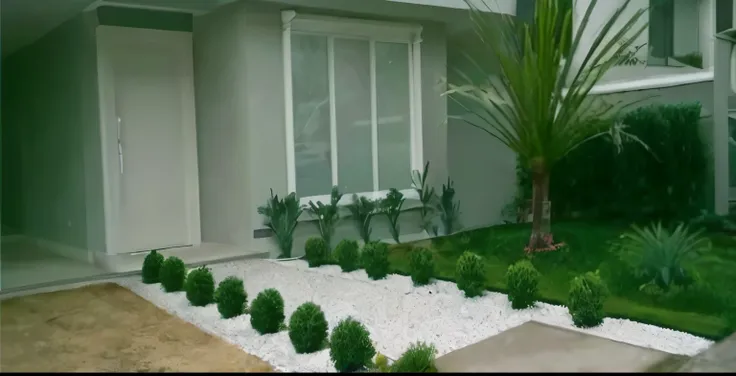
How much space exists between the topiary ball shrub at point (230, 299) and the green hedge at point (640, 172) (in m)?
4.57

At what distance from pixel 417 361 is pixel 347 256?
2.82m

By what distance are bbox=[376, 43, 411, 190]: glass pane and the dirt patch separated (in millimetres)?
4221

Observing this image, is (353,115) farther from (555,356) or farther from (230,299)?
(555,356)

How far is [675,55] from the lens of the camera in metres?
8.56

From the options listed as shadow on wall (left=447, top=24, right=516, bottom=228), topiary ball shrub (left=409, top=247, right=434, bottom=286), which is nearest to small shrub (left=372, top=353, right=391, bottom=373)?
topiary ball shrub (left=409, top=247, right=434, bottom=286)

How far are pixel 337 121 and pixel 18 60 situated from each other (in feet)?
10.9

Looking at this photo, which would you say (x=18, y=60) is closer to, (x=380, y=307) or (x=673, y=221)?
(x=380, y=307)

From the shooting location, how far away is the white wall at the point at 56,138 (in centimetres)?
640

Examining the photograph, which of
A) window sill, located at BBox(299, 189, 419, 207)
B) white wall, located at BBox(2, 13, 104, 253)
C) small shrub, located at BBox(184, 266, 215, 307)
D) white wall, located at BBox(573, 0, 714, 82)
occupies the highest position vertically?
white wall, located at BBox(573, 0, 714, 82)

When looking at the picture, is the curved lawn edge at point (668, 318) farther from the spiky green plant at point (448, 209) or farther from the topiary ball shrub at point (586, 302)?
the spiky green plant at point (448, 209)

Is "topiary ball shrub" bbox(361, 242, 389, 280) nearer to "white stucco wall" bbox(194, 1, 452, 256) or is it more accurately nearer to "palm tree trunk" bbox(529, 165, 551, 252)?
"white stucco wall" bbox(194, 1, 452, 256)

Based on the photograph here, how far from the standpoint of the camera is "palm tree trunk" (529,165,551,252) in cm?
602

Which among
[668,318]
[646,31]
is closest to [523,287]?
[668,318]

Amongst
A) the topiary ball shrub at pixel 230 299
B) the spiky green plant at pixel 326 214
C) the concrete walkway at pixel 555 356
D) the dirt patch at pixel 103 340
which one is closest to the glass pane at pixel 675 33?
the spiky green plant at pixel 326 214
